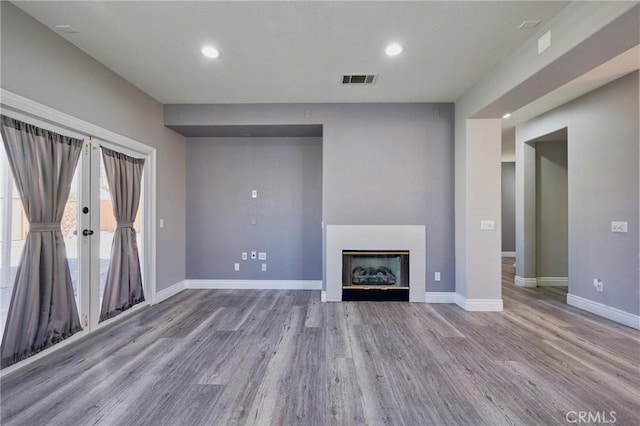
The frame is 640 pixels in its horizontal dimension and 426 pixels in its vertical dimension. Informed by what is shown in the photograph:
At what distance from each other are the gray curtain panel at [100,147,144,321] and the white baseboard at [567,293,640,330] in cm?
573

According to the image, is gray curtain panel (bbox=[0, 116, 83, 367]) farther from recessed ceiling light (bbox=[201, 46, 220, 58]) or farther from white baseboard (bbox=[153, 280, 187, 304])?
recessed ceiling light (bbox=[201, 46, 220, 58])

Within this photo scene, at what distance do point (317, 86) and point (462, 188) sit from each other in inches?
91.1

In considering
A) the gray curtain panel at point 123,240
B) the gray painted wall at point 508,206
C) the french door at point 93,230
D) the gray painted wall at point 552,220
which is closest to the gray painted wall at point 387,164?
the gray curtain panel at point 123,240

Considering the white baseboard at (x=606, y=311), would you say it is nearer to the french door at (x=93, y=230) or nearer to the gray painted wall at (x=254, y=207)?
the gray painted wall at (x=254, y=207)

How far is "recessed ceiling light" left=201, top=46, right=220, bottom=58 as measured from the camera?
2.62 m

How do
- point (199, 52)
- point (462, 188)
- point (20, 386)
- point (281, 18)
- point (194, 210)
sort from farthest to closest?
point (194, 210), point (462, 188), point (199, 52), point (281, 18), point (20, 386)

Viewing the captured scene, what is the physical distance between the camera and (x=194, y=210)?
15.2ft

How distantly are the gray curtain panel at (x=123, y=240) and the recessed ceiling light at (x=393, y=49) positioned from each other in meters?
3.14

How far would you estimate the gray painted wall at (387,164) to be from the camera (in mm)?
3986

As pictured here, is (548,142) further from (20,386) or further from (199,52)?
(20,386)

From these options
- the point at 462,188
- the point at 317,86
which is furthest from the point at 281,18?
the point at 462,188

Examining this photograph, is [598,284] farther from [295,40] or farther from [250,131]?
[250,131]

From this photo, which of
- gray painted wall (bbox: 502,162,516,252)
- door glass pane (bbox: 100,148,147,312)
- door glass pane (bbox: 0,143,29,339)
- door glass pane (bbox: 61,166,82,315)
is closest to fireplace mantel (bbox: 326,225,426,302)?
door glass pane (bbox: 100,148,147,312)

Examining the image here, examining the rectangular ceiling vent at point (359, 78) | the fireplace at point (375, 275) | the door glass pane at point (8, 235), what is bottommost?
the fireplace at point (375, 275)
